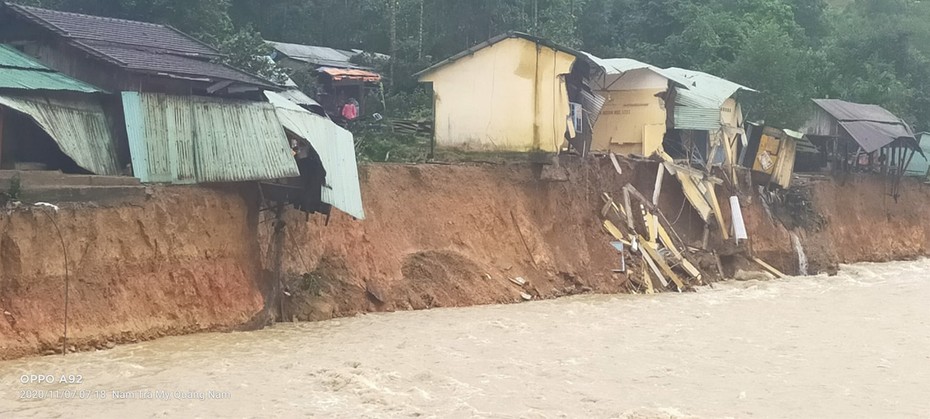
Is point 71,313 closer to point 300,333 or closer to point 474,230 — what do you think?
point 300,333

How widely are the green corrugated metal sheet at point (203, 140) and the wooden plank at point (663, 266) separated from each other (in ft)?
34.9

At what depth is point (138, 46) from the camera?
1522cm

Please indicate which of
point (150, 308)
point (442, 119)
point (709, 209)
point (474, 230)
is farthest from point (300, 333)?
point (709, 209)

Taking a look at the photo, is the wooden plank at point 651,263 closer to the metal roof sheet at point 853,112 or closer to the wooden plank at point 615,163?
the wooden plank at point 615,163

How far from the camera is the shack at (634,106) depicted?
25.1m

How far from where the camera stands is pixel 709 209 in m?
24.8

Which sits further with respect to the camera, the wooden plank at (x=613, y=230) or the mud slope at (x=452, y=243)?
the wooden plank at (x=613, y=230)

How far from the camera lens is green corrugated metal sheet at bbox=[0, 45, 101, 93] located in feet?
42.0

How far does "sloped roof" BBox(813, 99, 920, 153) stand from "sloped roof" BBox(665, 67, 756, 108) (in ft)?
18.6

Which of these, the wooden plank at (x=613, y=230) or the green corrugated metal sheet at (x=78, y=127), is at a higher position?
the green corrugated metal sheet at (x=78, y=127)

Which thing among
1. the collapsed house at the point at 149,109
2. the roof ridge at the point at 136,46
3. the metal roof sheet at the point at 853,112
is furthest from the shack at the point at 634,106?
the roof ridge at the point at 136,46

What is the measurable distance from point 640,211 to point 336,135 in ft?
32.7

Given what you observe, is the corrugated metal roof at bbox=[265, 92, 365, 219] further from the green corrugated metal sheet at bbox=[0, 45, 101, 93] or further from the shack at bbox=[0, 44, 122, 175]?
the green corrugated metal sheet at bbox=[0, 45, 101, 93]

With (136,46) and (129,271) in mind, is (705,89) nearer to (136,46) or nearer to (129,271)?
(136,46)
